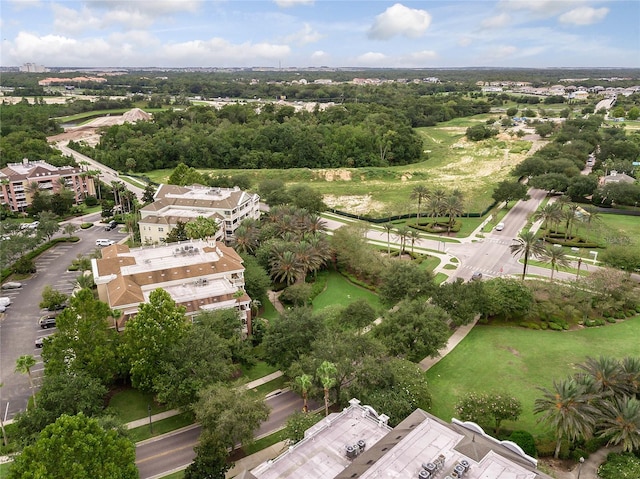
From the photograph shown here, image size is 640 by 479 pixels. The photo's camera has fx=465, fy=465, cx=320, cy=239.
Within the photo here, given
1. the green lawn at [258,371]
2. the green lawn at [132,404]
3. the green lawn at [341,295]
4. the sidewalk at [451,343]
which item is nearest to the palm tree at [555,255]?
the sidewalk at [451,343]

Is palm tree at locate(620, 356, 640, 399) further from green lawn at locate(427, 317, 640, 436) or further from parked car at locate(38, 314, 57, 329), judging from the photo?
parked car at locate(38, 314, 57, 329)

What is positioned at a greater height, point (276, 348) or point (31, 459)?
point (31, 459)

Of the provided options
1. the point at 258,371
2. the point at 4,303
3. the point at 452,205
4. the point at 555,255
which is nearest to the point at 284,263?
the point at 258,371

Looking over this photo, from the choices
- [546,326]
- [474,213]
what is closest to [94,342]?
[546,326]

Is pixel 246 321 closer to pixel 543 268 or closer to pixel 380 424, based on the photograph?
pixel 380 424

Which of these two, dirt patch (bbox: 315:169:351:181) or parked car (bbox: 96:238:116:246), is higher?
dirt patch (bbox: 315:169:351:181)

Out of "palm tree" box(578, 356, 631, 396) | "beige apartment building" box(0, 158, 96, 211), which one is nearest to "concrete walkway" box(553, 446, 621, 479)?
"palm tree" box(578, 356, 631, 396)

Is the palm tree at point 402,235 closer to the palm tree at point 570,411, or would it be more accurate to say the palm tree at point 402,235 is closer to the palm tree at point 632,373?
the palm tree at point 632,373
